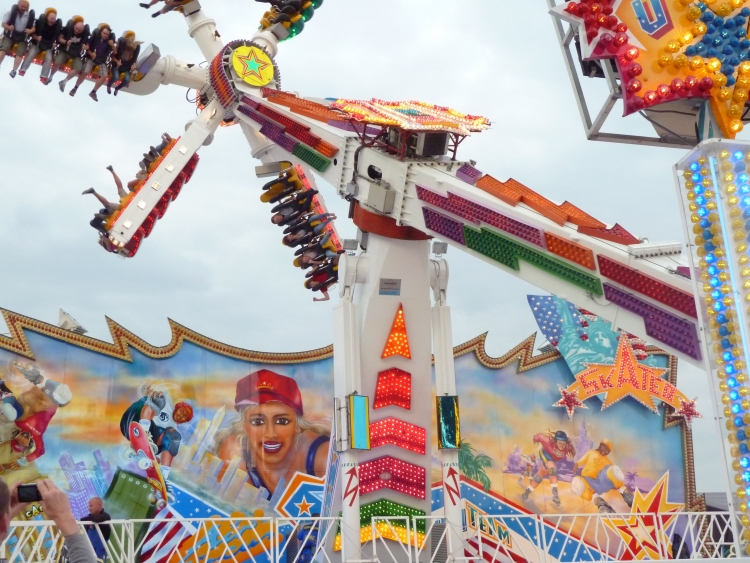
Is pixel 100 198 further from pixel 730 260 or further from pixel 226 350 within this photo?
pixel 730 260

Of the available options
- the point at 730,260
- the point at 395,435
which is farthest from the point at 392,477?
the point at 730,260

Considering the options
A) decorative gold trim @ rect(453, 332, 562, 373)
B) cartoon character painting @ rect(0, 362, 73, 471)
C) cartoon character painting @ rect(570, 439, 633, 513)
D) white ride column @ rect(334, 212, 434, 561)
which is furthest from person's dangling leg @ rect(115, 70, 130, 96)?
cartoon character painting @ rect(570, 439, 633, 513)

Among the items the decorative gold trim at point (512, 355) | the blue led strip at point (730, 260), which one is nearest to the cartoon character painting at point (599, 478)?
the decorative gold trim at point (512, 355)

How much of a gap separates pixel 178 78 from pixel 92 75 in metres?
1.45

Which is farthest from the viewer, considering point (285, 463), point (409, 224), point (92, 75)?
point (285, 463)

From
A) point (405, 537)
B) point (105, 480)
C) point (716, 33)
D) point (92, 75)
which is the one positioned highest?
point (92, 75)

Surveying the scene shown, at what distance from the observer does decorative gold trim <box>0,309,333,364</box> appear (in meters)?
13.4

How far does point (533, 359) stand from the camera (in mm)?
16203

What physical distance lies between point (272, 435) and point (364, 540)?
556 centimetres

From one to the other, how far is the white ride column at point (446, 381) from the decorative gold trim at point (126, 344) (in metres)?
5.23

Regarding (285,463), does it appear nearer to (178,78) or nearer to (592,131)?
(178,78)

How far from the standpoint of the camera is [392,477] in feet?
30.6

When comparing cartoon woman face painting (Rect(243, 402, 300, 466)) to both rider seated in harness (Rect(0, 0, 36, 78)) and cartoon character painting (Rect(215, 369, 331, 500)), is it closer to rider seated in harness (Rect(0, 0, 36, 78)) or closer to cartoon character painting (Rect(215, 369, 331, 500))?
cartoon character painting (Rect(215, 369, 331, 500))

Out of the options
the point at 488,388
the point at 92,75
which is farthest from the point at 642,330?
the point at 488,388
